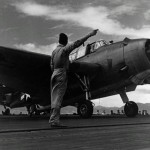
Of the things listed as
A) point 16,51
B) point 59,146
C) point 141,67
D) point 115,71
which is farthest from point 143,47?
point 59,146

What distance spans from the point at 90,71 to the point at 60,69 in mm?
4998

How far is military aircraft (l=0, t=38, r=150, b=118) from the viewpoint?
356 inches

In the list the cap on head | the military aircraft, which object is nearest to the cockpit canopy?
the military aircraft

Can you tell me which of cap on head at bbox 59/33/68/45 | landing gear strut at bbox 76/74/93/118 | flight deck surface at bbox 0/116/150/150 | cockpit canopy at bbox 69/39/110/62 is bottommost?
flight deck surface at bbox 0/116/150/150

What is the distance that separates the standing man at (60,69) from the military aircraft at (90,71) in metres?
4.08

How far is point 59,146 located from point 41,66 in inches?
288

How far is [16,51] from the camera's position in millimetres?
8617

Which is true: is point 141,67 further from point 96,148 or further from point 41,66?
point 96,148

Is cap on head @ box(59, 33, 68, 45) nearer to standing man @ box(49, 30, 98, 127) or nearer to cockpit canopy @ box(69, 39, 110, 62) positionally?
standing man @ box(49, 30, 98, 127)

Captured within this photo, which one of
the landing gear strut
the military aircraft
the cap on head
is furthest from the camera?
the landing gear strut

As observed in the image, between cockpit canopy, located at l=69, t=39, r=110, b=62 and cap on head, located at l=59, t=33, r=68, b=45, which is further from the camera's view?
cockpit canopy, located at l=69, t=39, r=110, b=62

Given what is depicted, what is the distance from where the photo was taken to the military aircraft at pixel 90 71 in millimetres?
9055

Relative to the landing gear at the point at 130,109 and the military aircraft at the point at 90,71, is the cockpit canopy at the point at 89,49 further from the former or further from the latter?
the landing gear at the point at 130,109

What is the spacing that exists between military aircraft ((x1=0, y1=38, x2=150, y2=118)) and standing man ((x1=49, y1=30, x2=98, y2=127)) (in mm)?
4082
